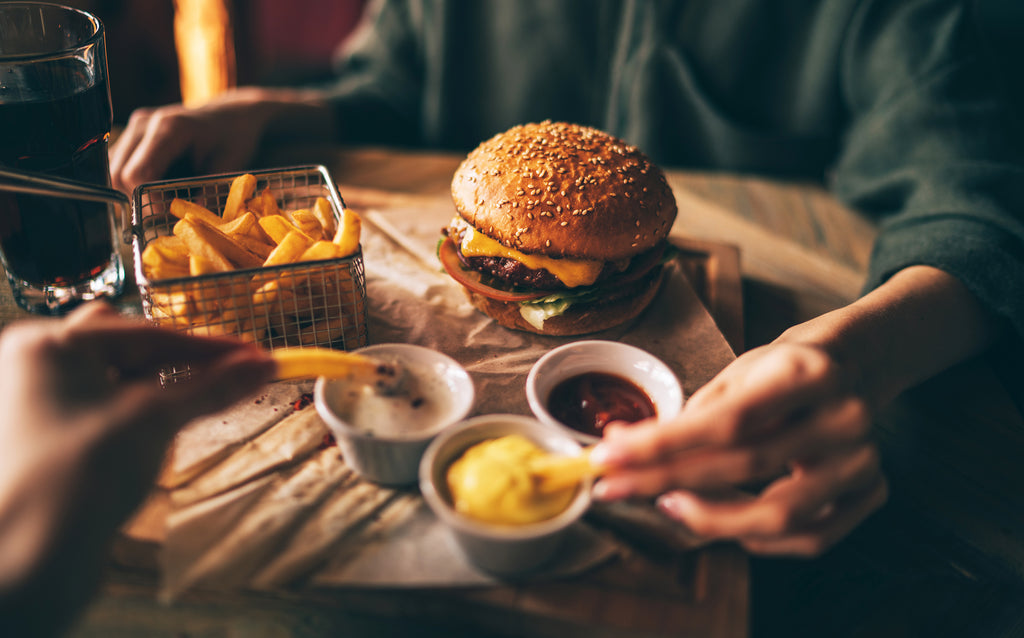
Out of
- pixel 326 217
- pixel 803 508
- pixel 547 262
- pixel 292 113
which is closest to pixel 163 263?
pixel 326 217

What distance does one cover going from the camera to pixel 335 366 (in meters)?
1.52

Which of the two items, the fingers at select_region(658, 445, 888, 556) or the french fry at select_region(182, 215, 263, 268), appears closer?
the fingers at select_region(658, 445, 888, 556)

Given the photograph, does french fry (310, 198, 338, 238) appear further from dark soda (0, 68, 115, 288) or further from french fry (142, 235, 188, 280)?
dark soda (0, 68, 115, 288)

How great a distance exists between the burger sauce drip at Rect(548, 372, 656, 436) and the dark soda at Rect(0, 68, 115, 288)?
1.51 metres

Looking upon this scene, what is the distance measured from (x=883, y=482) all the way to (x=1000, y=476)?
2.20 feet

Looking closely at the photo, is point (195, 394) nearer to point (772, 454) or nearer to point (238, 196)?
point (238, 196)

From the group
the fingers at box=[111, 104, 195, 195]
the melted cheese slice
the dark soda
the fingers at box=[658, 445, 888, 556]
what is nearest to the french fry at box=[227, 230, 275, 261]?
the dark soda

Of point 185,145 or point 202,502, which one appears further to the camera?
point 185,145

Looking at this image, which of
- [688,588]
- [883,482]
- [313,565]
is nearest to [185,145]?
[313,565]

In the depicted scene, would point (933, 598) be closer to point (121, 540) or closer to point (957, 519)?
point (957, 519)

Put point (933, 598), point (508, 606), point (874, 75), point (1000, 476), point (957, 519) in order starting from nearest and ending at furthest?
point (508, 606) → point (933, 598) → point (957, 519) → point (1000, 476) → point (874, 75)

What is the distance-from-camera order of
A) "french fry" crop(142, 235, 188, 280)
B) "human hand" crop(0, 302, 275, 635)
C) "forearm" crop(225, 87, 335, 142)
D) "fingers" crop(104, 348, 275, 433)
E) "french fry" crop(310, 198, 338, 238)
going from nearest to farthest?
"human hand" crop(0, 302, 275, 635) < "fingers" crop(104, 348, 275, 433) < "french fry" crop(142, 235, 188, 280) < "french fry" crop(310, 198, 338, 238) < "forearm" crop(225, 87, 335, 142)

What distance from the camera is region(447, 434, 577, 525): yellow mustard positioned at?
1.33 meters

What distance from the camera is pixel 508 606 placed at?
1345 mm
